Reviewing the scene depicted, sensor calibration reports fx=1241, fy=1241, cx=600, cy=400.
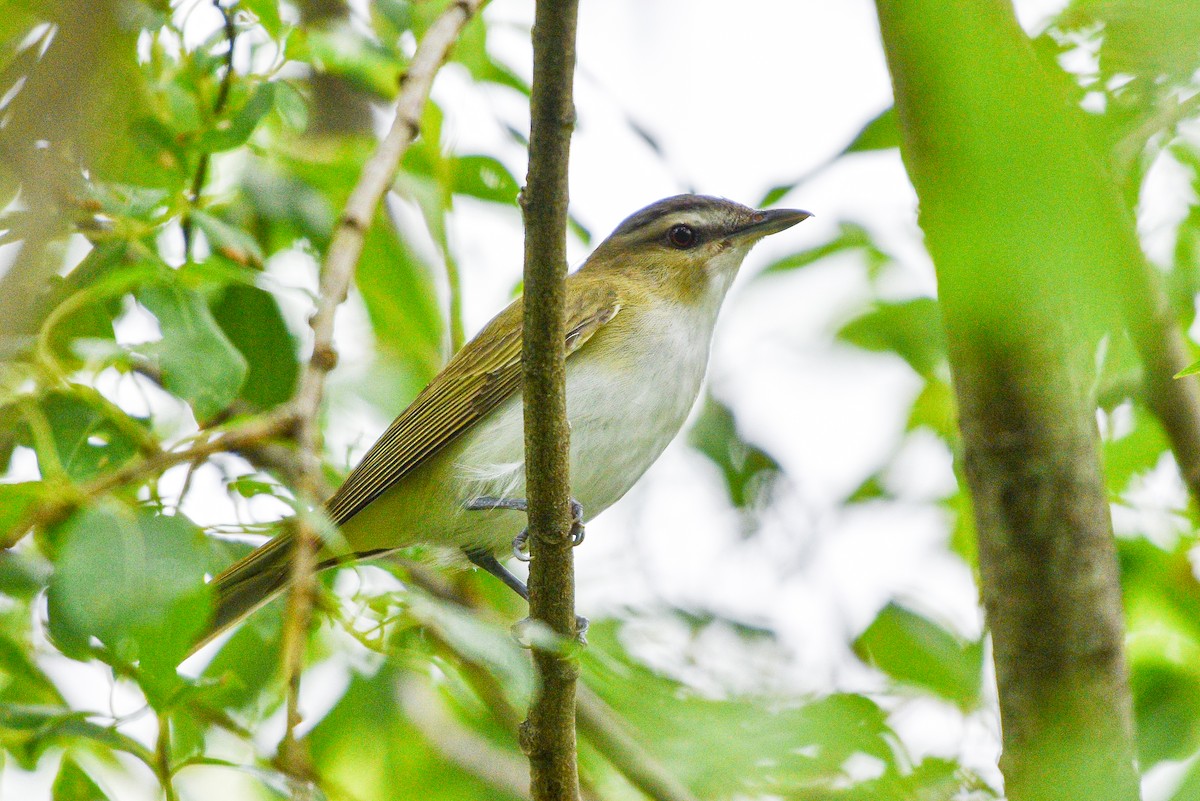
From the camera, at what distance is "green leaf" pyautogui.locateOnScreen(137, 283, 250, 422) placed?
106 inches

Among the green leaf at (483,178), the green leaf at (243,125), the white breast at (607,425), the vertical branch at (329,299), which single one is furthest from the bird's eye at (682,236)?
the green leaf at (243,125)

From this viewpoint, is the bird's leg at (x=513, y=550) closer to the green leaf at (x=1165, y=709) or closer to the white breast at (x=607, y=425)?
the white breast at (x=607, y=425)

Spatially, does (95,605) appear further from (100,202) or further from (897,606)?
(897,606)

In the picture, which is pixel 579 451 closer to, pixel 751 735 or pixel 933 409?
pixel 933 409

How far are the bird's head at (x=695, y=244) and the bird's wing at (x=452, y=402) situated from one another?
1.37 ft

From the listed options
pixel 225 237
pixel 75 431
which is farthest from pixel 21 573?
pixel 225 237

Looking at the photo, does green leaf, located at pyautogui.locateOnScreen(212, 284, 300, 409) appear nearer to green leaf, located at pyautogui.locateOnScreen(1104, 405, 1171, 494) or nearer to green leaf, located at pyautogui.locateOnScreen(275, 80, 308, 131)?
green leaf, located at pyautogui.locateOnScreen(275, 80, 308, 131)

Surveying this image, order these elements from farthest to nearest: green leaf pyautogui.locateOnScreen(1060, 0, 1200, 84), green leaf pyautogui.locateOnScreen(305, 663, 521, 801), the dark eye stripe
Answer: the dark eye stripe → green leaf pyautogui.locateOnScreen(305, 663, 521, 801) → green leaf pyautogui.locateOnScreen(1060, 0, 1200, 84)

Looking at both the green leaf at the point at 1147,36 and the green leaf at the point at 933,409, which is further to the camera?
the green leaf at the point at 933,409

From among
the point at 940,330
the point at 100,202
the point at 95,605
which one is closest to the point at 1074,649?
the point at 940,330

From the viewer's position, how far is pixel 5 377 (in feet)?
9.32

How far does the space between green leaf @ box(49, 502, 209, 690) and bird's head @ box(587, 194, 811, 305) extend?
2950mm

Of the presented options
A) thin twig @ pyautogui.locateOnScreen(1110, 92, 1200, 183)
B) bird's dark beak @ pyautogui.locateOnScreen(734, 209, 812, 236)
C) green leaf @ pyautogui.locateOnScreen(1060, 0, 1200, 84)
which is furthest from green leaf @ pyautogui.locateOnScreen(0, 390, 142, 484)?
Answer: bird's dark beak @ pyautogui.locateOnScreen(734, 209, 812, 236)

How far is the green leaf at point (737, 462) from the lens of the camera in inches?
180
